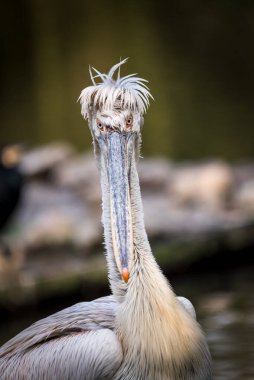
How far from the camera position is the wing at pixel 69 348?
394 centimetres

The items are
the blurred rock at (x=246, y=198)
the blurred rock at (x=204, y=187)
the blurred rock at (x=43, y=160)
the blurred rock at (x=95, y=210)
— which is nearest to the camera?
the blurred rock at (x=95, y=210)

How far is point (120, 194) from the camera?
403 centimetres

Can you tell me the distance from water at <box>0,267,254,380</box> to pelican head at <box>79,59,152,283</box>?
5.01 feet

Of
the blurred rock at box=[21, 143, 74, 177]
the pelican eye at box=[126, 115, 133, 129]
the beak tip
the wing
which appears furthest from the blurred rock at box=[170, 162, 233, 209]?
the beak tip

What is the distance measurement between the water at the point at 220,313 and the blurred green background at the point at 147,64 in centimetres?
673

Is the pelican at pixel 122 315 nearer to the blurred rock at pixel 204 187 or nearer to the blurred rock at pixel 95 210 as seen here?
the blurred rock at pixel 95 210

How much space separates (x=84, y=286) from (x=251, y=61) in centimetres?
946

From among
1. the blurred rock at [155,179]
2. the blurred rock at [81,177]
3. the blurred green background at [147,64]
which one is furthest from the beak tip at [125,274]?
the blurred green background at [147,64]

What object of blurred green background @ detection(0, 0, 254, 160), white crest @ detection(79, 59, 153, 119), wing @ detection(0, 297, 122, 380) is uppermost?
blurred green background @ detection(0, 0, 254, 160)

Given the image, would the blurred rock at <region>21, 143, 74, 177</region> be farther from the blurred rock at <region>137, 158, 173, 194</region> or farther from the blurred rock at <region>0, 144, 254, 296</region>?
the blurred rock at <region>137, 158, 173, 194</region>

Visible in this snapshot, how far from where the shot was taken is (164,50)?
17156 millimetres

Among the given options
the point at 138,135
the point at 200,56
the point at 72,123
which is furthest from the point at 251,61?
the point at 138,135

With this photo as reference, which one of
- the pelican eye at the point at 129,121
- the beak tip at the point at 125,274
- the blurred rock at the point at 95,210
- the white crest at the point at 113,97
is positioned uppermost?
the blurred rock at the point at 95,210

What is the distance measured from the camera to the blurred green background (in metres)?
15.5
